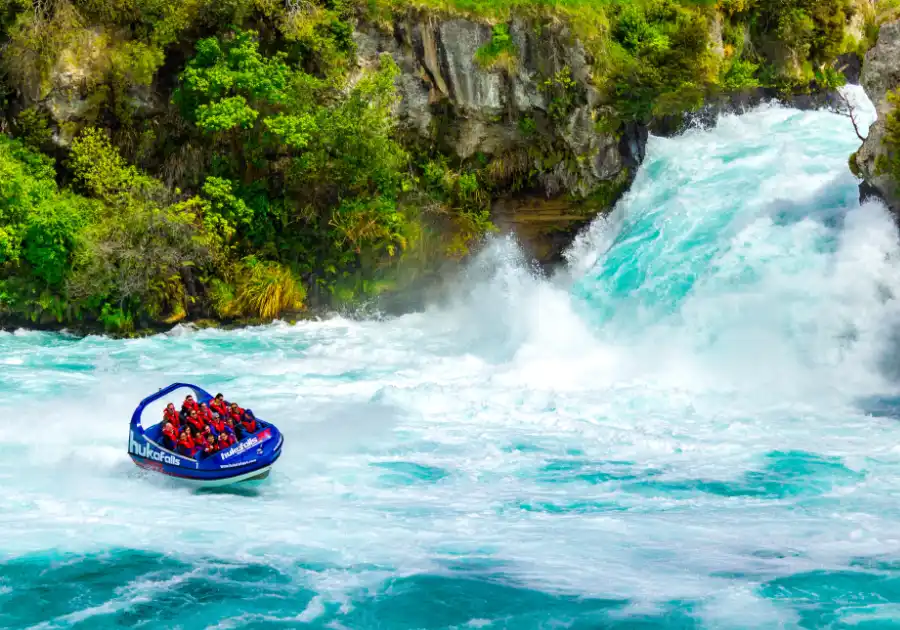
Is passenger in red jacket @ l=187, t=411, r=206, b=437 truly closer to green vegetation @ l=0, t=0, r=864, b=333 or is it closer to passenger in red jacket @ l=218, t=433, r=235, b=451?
passenger in red jacket @ l=218, t=433, r=235, b=451

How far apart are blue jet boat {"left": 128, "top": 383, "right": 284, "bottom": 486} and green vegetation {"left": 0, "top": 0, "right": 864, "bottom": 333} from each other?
8.19 meters

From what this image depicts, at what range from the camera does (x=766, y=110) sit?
2500 centimetres

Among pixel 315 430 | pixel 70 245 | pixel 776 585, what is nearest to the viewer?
pixel 776 585

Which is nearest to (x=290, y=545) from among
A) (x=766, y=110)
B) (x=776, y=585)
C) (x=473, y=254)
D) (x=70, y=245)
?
(x=776, y=585)

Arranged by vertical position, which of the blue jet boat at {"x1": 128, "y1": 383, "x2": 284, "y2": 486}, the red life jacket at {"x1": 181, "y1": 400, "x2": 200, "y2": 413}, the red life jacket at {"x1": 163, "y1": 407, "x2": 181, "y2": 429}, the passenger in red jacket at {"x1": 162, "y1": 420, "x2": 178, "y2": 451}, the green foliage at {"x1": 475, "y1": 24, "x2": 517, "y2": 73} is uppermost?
the green foliage at {"x1": 475, "y1": 24, "x2": 517, "y2": 73}

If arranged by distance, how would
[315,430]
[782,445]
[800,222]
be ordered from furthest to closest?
[800,222], [315,430], [782,445]

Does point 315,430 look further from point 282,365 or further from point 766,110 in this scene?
point 766,110

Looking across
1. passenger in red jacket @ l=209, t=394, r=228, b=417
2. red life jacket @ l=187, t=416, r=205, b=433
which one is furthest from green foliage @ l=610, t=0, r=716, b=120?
red life jacket @ l=187, t=416, r=205, b=433

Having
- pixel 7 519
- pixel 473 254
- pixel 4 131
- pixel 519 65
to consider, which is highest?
pixel 519 65

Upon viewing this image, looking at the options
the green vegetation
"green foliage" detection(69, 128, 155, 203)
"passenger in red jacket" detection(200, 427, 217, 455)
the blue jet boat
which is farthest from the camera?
"green foliage" detection(69, 128, 155, 203)

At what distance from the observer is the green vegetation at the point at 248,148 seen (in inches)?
842

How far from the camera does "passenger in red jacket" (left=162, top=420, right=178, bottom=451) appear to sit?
13.7 meters

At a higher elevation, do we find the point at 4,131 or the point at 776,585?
the point at 4,131

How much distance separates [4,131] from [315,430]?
35.3 ft
